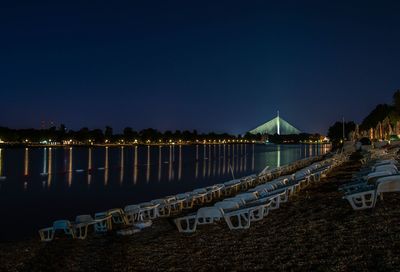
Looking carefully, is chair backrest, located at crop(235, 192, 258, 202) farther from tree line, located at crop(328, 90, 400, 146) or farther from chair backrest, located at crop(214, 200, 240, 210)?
tree line, located at crop(328, 90, 400, 146)

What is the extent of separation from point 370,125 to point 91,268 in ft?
271

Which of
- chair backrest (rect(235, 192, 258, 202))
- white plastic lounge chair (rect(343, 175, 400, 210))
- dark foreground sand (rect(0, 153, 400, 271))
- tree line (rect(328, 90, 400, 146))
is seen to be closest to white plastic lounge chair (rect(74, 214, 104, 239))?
dark foreground sand (rect(0, 153, 400, 271))

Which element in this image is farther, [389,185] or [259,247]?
[389,185]

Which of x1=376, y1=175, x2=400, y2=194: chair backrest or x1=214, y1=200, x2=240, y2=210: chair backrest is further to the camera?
x1=214, y1=200, x2=240, y2=210: chair backrest

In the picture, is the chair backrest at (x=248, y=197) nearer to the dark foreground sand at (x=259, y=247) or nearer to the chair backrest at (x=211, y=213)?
the dark foreground sand at (x=259, y=247)

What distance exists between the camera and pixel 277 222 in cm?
866

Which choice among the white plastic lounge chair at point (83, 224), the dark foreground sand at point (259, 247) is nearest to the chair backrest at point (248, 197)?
the dark foreground sand at point (259, 247)

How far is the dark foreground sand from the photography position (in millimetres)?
5609

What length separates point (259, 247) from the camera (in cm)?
672

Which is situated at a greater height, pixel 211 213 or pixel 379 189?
pixel 379 189

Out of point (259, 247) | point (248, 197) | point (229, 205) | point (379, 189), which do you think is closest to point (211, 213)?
point (229, 205)

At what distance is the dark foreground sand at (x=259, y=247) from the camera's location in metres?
5.61

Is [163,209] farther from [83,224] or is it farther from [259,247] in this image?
[259,247]

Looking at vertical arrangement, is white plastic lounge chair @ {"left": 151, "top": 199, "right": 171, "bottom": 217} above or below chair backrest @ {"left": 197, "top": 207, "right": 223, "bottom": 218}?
below
